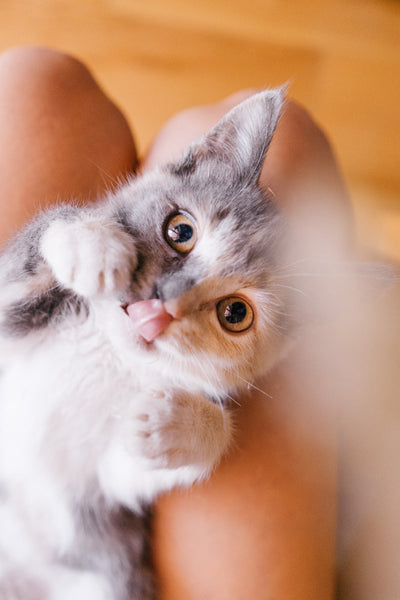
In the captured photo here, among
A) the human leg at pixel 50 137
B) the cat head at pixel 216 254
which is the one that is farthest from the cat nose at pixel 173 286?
the human leg at pixel 50 137

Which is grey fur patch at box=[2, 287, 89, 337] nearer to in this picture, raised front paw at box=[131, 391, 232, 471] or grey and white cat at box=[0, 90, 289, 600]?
grey and white cat at box=[0, 90, 289, 600]

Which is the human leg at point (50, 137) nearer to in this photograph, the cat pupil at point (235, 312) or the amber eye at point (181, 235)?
the amber eye at point (181, 235)

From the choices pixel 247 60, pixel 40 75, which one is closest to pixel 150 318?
pixel 40 75

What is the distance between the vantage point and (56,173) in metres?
1.15

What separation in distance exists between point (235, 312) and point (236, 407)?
0.26 meters

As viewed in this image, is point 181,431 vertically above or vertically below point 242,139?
below

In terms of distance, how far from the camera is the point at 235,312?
92cm

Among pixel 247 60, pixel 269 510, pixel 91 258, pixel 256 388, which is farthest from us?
pixel 247 60

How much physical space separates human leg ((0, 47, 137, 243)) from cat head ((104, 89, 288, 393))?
0.22 m

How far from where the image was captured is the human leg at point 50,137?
3.68 feet

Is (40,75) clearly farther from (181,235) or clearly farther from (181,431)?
(181,431)

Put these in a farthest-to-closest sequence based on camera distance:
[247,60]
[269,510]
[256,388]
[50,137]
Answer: [247,60] → [50,137] → [256,388] → [269,510]

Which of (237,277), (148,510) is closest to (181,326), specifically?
(237,277)

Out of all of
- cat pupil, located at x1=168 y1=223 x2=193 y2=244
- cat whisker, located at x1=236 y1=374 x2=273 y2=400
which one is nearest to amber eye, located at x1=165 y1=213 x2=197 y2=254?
cat pupil, located at x1=168 y1=223 x2=193 y2=244
